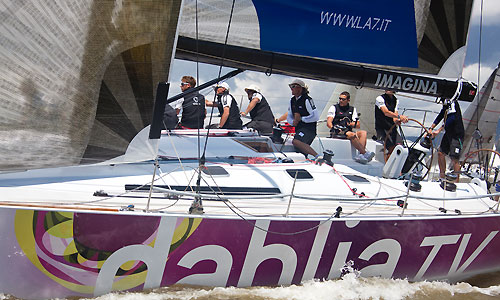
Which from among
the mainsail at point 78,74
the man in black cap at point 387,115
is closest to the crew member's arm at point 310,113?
the man in black cap at point 387,115

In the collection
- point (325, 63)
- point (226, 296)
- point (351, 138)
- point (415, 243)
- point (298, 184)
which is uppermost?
point (325, 63)

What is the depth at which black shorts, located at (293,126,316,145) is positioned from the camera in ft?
13.0

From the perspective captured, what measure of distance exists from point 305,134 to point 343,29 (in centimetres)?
110

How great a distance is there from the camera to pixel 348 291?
9.37 ft

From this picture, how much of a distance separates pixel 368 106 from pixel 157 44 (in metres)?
6.05

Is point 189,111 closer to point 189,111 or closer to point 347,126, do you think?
point 189,111

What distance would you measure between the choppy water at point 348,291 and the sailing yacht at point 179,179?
0.06m

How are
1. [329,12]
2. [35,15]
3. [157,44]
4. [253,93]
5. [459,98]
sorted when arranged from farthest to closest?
[253,93]
[459,98]
[329,12]
[157,44]
[35,15]

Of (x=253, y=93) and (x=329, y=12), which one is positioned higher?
(x=329, y=12)

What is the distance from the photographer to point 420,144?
4.13 metres

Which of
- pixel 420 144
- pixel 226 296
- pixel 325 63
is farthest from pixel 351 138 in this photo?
pixel 226 296

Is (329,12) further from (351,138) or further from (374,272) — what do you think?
(374,272)

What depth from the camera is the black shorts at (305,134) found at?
3.96m

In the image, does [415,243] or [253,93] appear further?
[253,93]
